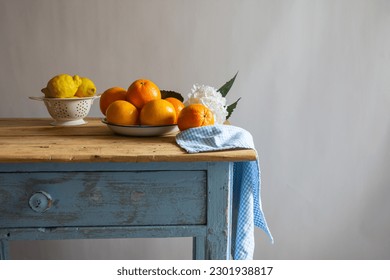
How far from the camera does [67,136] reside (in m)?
1.20

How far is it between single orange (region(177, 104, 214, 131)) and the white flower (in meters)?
0.06

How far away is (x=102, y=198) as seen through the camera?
3.41 ft

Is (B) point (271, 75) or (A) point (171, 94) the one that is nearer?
(A) point (171, 94)

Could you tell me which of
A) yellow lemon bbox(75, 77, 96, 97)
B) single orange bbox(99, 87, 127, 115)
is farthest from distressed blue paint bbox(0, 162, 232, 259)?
yellow lemon bbox(75, 77, 96, 97)

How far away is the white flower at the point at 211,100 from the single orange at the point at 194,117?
0.19 ft

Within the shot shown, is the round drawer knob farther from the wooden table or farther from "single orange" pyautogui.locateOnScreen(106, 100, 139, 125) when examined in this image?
"single orange" pyautogui.locateOnScreen(106, 100, 139, 125)

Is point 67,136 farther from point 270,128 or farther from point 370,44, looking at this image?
point 370,44

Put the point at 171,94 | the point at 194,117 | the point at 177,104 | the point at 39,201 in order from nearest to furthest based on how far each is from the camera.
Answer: the point at 39,201 → the point at 194,117 → the point at 177,104 → the point at 171,94

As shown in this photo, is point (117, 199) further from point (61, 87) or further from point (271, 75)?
point (271, 75)

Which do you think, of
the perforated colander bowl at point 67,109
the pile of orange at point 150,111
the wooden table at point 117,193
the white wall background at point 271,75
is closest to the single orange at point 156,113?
the pile of orange at point 150,111

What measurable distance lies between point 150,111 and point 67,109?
0.30 meters

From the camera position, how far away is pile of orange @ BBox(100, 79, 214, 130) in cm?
114

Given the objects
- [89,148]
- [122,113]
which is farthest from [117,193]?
[122,113]

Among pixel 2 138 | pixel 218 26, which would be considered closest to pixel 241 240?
pixel 2 138
